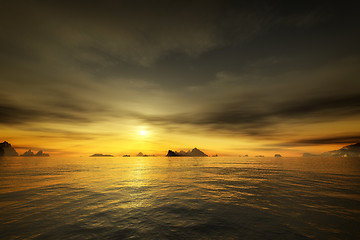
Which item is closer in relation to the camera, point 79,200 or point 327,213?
point 327,213

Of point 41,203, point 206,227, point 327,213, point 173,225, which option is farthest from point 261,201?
point 41,203

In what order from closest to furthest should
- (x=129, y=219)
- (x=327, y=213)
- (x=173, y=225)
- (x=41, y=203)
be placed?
(x=173, y=225), (x=129, y=219), (x=327, y=213), (x=41, y=203)

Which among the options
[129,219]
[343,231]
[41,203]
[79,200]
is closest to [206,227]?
[129,219]

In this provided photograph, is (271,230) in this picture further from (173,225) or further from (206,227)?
(173,225)

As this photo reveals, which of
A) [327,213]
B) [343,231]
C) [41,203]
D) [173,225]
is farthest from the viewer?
[41,203]

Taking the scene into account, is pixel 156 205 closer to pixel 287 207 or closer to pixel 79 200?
pixel 79 200

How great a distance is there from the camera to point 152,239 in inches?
312

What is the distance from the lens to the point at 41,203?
14.1 meters

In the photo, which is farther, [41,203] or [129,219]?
[41,203]

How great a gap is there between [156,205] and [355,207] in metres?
17.9

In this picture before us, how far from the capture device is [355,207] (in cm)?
1313

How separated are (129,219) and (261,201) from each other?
12.7m

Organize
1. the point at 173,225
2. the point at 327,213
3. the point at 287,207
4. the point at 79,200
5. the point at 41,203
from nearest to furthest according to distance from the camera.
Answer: the point at 173,225 < the point at 327,213 < the point at 287,207 < the point at 41,203 < the point at 79,200

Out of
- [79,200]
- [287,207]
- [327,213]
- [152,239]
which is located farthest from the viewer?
[79,200]
